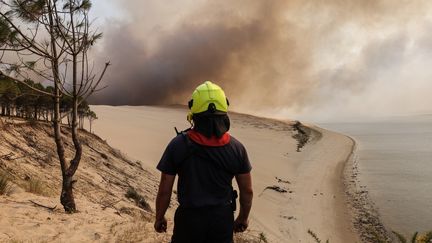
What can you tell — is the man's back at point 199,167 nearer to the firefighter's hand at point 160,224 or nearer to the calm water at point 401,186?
the firefighter's hand at point 160,224

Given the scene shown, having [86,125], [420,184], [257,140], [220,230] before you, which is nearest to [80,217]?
[220,230]

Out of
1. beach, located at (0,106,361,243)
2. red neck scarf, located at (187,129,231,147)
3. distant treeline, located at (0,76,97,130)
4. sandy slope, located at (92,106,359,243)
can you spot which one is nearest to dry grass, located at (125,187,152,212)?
beach, located at (0,106,361,243)

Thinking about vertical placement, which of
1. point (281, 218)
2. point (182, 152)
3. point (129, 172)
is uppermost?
point (182, 152)

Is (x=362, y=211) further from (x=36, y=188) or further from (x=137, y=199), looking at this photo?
(x=36, y=188)

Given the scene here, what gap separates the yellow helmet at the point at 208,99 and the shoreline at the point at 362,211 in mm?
10416

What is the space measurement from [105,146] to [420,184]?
2231cm

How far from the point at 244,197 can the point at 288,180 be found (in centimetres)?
2754

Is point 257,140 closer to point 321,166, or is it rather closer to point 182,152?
point 321,166

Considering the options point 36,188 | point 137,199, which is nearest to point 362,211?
point 137,199

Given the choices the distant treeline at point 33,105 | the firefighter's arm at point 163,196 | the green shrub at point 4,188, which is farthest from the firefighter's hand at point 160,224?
the green shrub at point 4,188

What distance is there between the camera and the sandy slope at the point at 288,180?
61.6 ft

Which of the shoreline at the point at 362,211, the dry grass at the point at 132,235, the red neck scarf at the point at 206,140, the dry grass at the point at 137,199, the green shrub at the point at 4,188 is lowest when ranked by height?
the shoreline at the point at 362,211

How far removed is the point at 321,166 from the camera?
36.8 m

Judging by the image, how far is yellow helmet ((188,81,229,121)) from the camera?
3.79m
